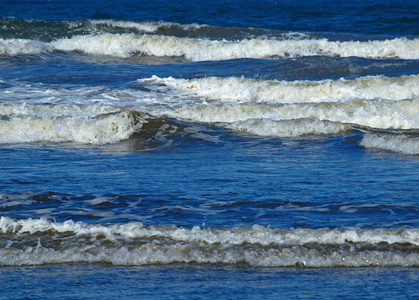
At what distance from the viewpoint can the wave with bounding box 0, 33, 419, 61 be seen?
1652 centimetres

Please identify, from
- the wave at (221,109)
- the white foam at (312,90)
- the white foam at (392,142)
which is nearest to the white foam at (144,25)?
the wave at (221,109)

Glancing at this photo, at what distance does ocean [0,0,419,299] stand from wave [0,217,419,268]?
0.01m

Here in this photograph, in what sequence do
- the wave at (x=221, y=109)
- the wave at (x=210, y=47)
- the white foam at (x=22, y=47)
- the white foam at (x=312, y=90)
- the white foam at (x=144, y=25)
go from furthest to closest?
the white foam at (x=144, y=25) < the white foam at (x=22, y=47) < the wave at (x=210, y=47) < the white foam at (x=312, y=90) < the wave at (x=221, y=109)

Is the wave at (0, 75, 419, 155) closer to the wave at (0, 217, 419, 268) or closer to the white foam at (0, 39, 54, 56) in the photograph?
the wave at (0, 217, 419, 268)

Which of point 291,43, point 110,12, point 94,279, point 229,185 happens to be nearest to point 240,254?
point 94,279

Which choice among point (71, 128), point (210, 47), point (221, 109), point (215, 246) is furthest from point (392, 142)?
point (210, 47)

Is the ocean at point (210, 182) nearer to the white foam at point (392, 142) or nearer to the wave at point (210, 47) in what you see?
the white foam at point (392, 142)

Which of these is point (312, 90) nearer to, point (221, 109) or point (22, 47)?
point (221, 109)

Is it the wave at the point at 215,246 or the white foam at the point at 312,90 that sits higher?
the white foam at the point at 312,90

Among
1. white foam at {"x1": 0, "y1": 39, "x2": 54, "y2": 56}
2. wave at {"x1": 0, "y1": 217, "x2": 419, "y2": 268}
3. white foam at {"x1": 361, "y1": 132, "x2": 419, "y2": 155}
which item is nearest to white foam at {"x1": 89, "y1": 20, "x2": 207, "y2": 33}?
white foam at {"x1": 0, "y1": 39, "x2": 54, "y2": 56}

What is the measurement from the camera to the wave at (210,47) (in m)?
16.5

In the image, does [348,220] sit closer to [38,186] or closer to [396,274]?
[396,274]

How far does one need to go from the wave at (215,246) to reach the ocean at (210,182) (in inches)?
0.5

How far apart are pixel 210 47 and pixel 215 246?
14617 millimetres
